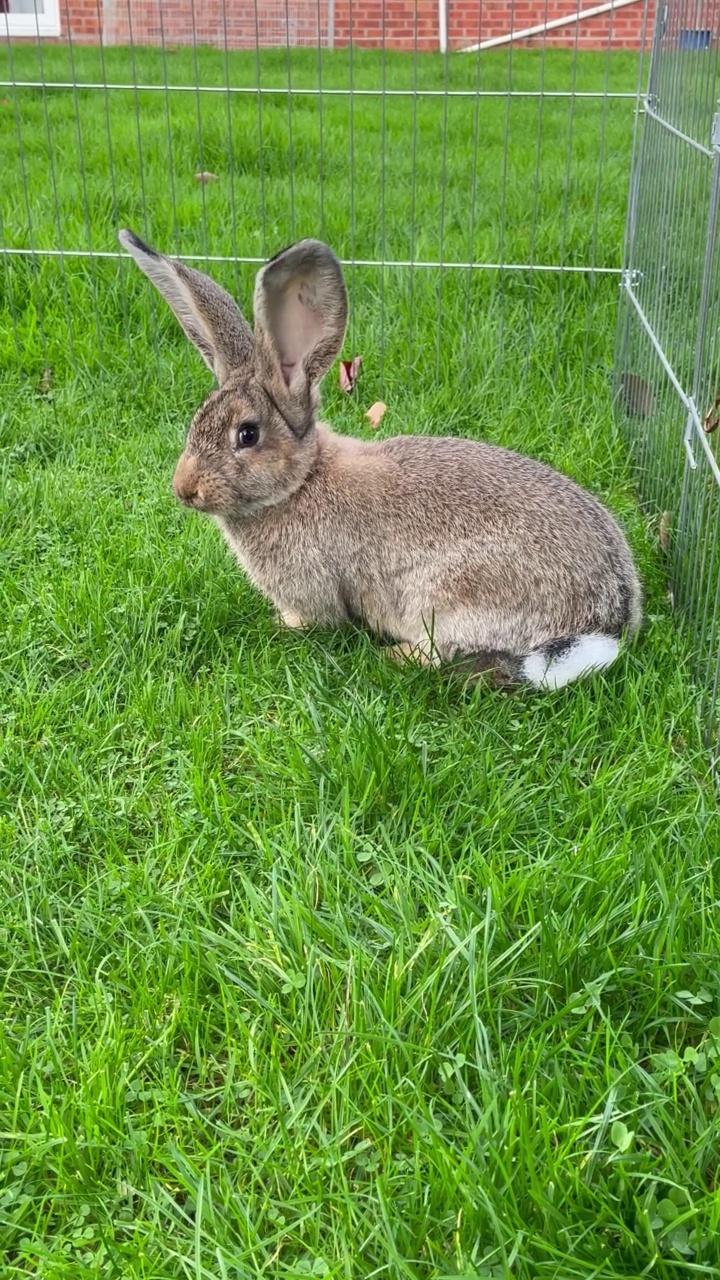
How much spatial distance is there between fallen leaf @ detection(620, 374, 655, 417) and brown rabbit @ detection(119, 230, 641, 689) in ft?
2.71

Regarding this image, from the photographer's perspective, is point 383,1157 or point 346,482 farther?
point 346,482

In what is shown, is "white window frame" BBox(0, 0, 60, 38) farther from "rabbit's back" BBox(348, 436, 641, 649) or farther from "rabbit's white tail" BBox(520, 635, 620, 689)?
"rabbit's white tail" BBox(520, 635, 620, 689)

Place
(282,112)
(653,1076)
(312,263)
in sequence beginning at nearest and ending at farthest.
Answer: (653,1076), (312,263), (282,112)

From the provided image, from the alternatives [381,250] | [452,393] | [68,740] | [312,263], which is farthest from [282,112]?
[68,740]

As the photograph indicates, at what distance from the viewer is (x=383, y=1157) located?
4.79 feet

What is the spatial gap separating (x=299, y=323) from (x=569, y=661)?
96cm

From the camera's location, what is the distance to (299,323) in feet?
8.73

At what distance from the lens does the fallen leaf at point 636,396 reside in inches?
136

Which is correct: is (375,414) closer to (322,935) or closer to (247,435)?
(247,435)

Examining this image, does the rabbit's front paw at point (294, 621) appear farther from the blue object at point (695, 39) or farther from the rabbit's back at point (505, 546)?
the blue object at point (695, 39)

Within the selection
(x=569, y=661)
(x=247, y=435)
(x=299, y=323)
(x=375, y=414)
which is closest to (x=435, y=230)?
(x=375, y=414)

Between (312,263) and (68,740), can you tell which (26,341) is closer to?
(312,263)

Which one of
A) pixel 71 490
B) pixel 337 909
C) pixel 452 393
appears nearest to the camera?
pixel 337 909

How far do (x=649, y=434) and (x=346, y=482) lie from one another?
1055mm
